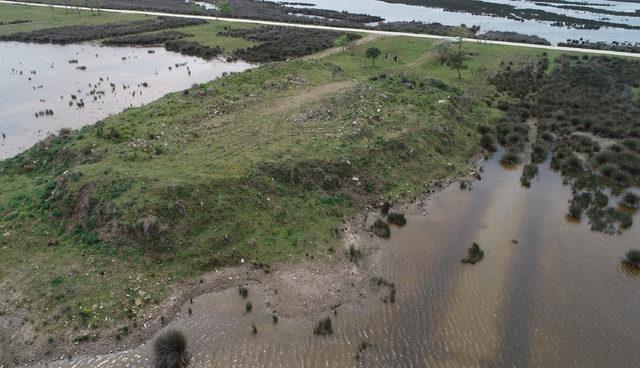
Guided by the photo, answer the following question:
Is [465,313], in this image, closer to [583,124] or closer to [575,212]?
[575,212]

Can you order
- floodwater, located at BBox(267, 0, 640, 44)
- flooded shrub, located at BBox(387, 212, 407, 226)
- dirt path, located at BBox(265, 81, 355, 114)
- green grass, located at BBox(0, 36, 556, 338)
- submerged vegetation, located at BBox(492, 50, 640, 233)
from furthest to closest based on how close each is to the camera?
floodwater, located at BBox(267, 0, 640, 44), dirt path, located at BBox(265, 81, 355, 114), submerged vegetation, located at BBox(492, 50, 640, 233), flooded shrub, located at BBox(387, 212, 407, 226), green grass, located at BBox(0, 36, 556, 338)

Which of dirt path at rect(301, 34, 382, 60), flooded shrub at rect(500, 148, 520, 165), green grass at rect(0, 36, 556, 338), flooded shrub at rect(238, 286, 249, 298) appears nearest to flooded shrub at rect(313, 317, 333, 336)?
flooded shrub at rect(238, 286, 249, 298)

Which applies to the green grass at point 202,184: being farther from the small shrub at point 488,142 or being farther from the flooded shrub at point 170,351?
the flooded shrub at point 170,351

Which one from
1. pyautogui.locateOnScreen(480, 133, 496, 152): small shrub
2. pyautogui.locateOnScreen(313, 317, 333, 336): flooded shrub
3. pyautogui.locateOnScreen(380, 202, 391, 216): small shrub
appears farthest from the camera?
A: pyautogui.locateOnScreen(480, 133, 496, 152): small shrub

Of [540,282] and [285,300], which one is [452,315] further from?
[285,300]

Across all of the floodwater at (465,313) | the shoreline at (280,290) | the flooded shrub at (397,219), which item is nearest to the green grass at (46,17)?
the shoreline at (280,290)

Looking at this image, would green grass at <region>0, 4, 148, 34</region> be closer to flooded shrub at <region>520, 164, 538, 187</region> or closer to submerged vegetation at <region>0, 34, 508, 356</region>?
submerged vegetation at <region>0, 34, 508, 356</region>

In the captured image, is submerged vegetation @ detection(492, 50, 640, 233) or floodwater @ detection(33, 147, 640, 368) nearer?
floodwater @ detection(33, 147, 640, 368)
